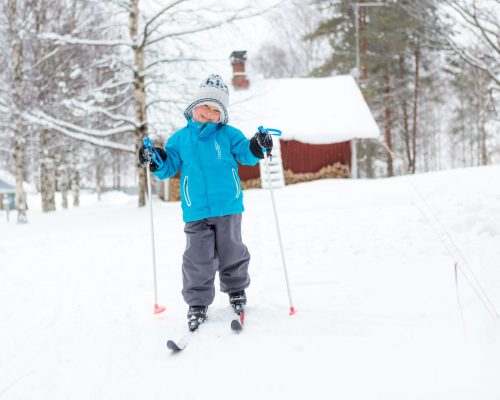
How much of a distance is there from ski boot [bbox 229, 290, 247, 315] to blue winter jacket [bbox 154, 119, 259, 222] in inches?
23.7

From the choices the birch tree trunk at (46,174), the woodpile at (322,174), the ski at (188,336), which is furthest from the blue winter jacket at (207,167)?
the birch tree trunk at (46,174)

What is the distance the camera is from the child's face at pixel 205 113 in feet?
9.14

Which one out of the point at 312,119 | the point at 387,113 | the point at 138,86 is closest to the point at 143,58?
the point at 138,86

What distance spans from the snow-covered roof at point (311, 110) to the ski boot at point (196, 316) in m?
10.9

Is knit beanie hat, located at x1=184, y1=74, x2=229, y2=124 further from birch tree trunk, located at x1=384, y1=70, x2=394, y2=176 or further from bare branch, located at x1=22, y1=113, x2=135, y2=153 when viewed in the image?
birch tree trunk, located at x1=384, y1=70, x2=394, y2=176

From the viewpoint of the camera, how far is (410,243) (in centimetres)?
449

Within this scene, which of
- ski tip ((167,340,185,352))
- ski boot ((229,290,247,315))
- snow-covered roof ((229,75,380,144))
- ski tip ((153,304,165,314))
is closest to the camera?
ski tip ((167,340,185,352))

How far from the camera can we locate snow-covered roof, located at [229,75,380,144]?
14.0m

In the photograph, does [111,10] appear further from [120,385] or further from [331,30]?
[331,30]

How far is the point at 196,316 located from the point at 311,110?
1333 centimetres

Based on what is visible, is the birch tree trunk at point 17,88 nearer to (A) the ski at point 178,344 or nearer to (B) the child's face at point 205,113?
(B) the child's face at point 205,113

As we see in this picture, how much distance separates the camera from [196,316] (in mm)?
2627

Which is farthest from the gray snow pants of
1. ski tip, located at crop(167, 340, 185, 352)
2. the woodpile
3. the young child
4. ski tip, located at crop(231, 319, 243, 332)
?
the woodpile

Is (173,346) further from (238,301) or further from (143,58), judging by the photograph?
(143,58)
